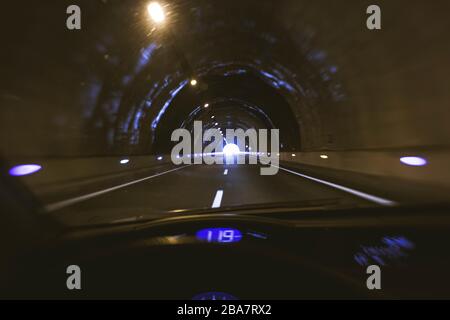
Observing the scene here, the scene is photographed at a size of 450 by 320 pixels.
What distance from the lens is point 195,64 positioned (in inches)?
915

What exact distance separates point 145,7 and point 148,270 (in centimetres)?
1114

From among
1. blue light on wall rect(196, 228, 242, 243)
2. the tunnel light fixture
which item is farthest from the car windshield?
blue light on wall rect(196, 228, 242, 243)

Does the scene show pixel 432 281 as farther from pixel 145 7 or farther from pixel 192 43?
pixel 192 43

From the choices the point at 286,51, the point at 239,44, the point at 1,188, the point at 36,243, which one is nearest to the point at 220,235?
the point at 36,243

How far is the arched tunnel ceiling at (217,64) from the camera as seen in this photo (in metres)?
10.4

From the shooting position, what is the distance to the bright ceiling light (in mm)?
13427

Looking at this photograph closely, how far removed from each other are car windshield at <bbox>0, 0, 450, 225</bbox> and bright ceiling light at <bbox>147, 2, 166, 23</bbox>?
4 cm

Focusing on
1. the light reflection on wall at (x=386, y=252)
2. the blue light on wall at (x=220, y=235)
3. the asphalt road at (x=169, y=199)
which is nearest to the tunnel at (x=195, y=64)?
the asphalt road at (x=169, y=199)

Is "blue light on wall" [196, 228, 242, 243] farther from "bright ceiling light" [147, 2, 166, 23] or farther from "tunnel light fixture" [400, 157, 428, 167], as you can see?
"bright ceiling light" [147, 2, 166, 23]

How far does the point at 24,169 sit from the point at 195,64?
13988mm

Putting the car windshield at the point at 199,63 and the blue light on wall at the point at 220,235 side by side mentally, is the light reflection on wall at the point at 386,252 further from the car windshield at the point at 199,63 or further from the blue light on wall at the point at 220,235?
the car windshield at the point at 199,63

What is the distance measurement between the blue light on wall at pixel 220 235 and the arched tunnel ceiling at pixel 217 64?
23.0ft

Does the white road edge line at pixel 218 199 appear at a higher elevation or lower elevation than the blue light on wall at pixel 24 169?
lower

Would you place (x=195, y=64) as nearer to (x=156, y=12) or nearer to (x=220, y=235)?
(x=156, y=12)
